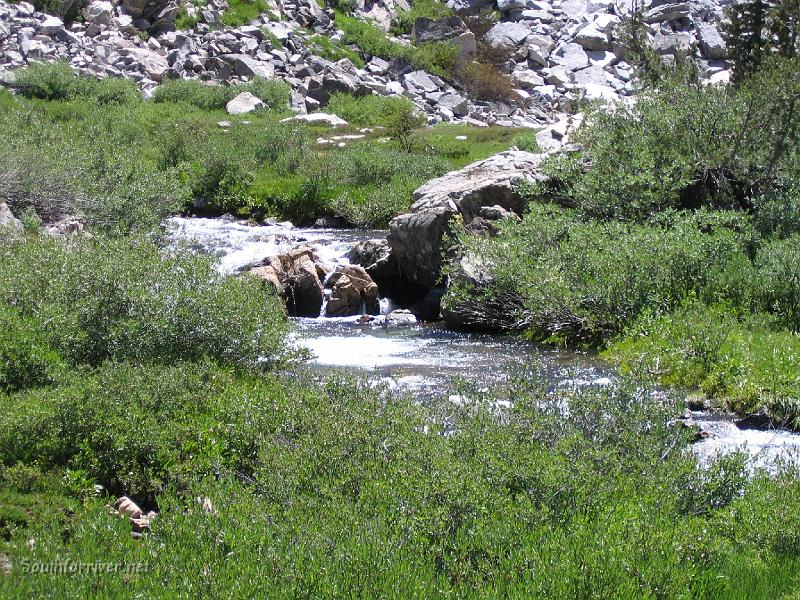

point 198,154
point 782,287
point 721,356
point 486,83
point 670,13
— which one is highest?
point 670,13

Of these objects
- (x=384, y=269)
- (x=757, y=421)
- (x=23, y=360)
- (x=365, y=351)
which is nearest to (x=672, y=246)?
(x=757, y=421)

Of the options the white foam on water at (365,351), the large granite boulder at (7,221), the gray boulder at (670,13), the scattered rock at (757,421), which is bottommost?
the scattered rock at (757,421)

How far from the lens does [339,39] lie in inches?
2313

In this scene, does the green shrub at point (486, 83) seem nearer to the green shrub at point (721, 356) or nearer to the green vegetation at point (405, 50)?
the green vegetation at point (405, 50)

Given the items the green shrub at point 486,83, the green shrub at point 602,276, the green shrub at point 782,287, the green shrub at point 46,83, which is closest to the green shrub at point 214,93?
the green shrub at point 46,83

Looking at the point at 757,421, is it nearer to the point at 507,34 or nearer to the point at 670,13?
the point at 507,34

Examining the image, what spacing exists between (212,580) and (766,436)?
7770 mm

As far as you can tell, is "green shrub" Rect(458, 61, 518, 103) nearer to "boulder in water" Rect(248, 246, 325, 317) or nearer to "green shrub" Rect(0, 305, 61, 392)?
"boulder in water" Rect(248, 246, 325, 317)

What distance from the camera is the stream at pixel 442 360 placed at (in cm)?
1077

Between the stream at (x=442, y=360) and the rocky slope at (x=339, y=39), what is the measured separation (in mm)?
26730

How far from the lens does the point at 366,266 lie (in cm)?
2217

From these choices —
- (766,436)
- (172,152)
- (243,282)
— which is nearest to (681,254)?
(766,436)

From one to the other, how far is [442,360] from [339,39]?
47.5 m

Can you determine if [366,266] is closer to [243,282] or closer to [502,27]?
[243,282]
